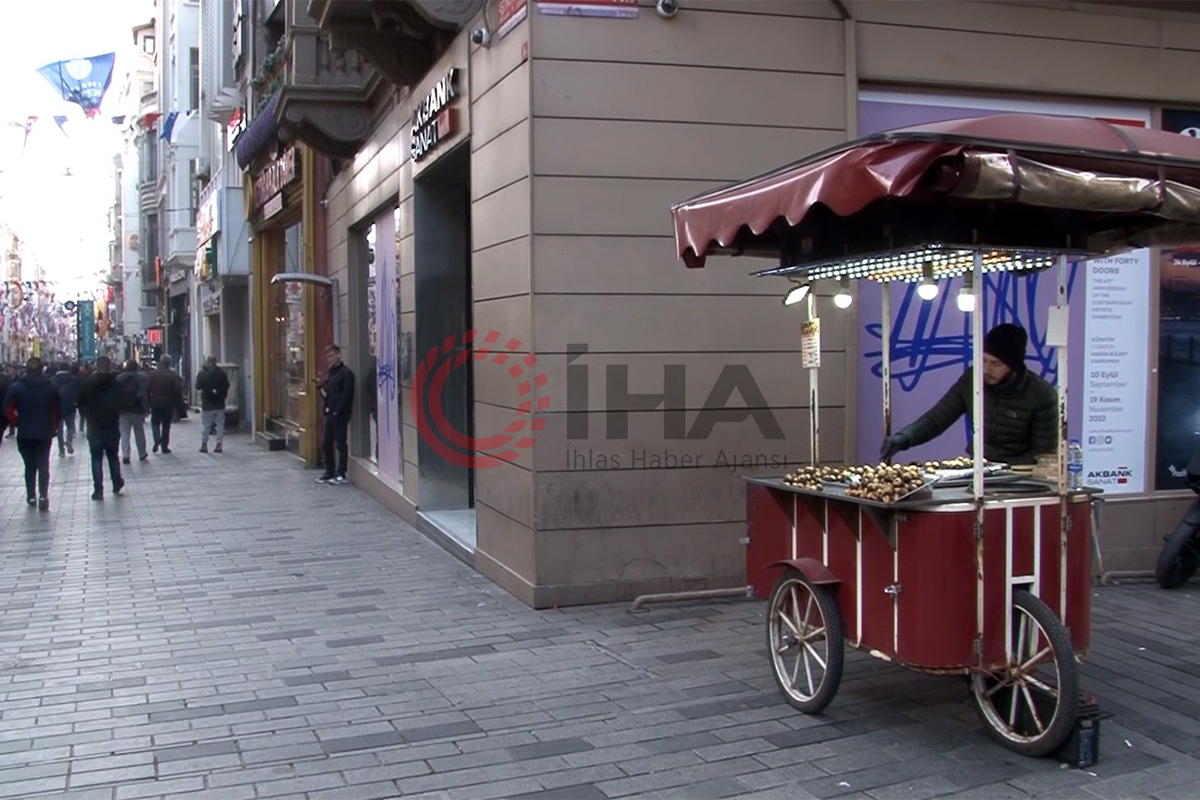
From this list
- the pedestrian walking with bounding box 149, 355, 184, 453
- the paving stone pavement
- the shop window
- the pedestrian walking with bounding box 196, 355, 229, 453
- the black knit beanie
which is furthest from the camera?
the pedestrian walking with bounding box 149, 355, 184, 453

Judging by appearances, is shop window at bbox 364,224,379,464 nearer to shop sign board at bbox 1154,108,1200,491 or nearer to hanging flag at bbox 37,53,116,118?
shop sign board at bbox 1154,108,1200,491

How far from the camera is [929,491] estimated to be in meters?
4.93

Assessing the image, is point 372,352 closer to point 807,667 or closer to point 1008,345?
point 807,667

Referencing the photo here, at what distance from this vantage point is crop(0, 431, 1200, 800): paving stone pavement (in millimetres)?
4668

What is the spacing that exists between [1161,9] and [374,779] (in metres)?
8.33

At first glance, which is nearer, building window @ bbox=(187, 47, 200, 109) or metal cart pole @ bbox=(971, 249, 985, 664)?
metal cart pole @ bbox=(971, 249, 985, 664)

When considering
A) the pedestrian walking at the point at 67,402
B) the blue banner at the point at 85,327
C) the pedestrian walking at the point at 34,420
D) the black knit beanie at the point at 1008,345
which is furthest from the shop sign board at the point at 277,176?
the blue banner at the point at 85,327

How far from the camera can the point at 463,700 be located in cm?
580

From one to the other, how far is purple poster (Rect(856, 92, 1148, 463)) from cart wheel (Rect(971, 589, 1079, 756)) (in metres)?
3.41

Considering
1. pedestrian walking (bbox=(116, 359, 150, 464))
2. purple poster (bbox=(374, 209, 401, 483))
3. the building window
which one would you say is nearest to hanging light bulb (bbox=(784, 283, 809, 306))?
purple poster (bbox=(374, 209, 401, 483))

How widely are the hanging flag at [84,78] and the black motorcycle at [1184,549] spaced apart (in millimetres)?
31440

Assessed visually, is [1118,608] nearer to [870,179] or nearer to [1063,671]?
[1063,671]

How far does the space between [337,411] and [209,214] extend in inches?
612

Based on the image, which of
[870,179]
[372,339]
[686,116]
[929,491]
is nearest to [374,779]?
[929,491]
